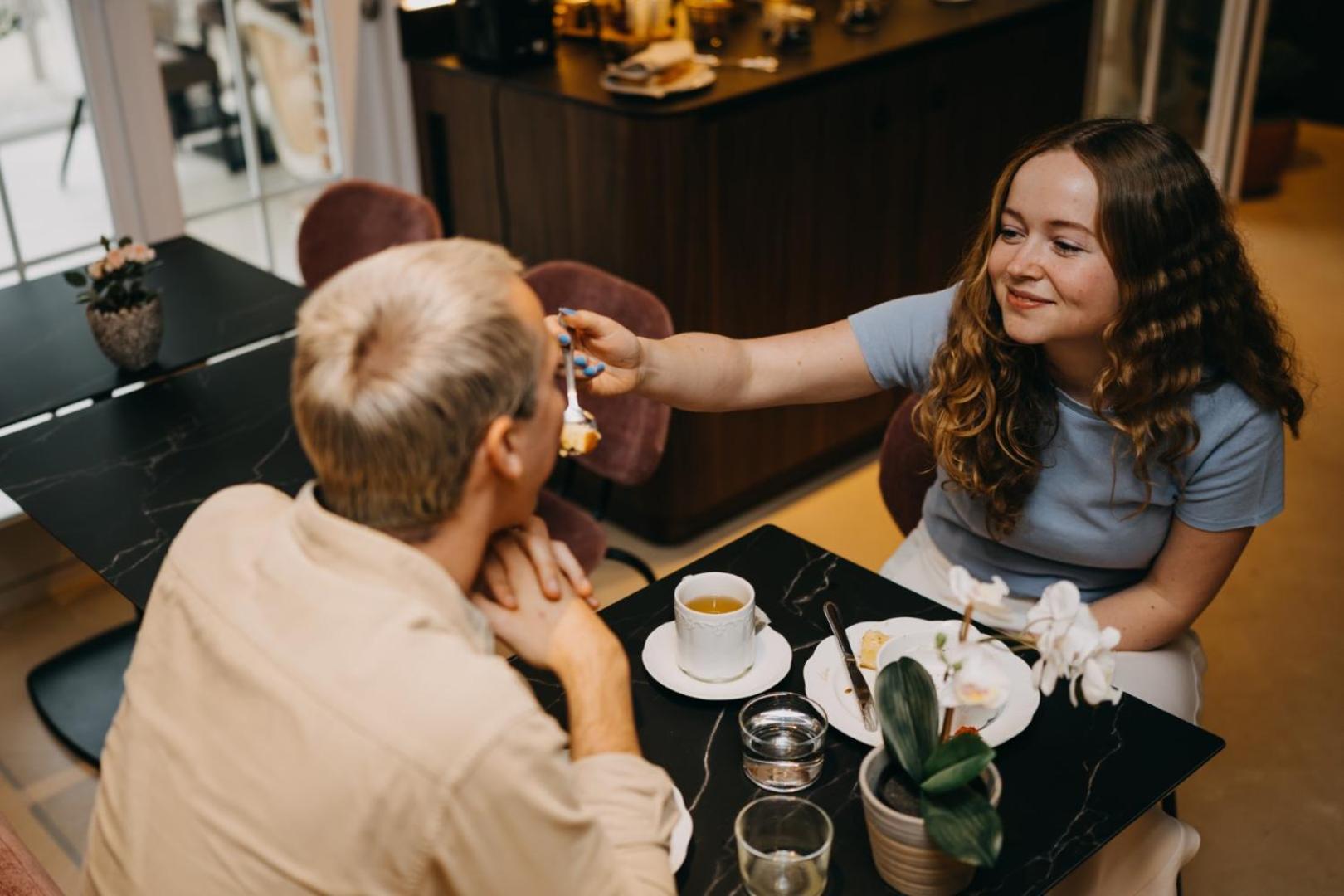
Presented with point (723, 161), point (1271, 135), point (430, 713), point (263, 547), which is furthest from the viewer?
point (1271, 135)

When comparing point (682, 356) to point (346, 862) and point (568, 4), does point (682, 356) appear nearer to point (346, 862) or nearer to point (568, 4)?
point (346, 862)

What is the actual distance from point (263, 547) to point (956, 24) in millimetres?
2692

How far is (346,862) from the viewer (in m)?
0.99

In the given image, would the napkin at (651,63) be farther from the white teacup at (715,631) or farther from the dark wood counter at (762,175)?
the white teacup at (715,631)

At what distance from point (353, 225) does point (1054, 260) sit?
1.83 meters

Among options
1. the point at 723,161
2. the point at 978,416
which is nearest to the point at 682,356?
the point at 978,416

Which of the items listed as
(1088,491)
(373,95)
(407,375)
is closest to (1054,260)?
(1088,491)

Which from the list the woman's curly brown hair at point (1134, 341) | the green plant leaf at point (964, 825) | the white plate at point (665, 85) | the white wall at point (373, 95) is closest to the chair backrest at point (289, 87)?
the white wall at point (373, 95)

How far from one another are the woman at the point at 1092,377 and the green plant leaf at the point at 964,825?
0.49m

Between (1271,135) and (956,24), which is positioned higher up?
(956,24)

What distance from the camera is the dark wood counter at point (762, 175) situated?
2885 mm

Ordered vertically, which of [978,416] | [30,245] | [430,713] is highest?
[430,713]

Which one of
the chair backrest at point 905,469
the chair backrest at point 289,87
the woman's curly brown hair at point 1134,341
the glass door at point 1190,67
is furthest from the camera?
the glass door at point 1190,67

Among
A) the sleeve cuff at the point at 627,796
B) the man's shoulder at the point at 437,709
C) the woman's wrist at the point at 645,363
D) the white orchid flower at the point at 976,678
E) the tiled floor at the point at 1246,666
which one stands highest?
the man's shoulder at the point at 437,709
